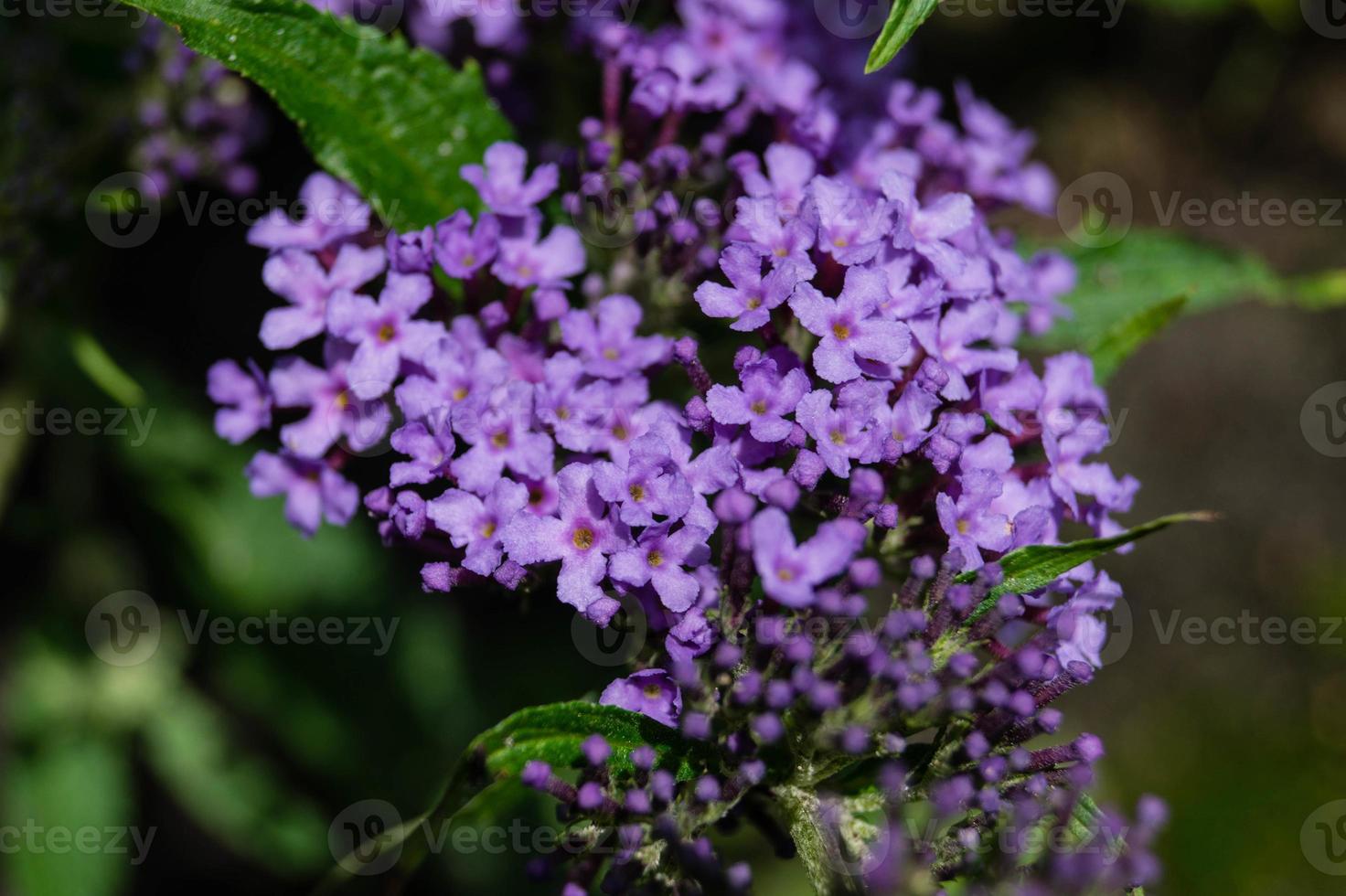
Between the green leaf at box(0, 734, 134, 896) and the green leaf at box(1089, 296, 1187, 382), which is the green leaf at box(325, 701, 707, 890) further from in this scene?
the green leaf at box(0, 734, 134, 896)

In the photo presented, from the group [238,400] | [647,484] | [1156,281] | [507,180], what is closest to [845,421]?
[647,484]

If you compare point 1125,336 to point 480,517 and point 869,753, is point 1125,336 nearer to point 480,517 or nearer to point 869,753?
point 869,753

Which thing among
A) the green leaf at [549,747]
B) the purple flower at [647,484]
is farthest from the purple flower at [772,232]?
the green leaf at [549,747]

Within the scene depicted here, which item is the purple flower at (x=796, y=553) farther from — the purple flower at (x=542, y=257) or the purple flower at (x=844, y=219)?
the purple flower at (x=542, y=257)

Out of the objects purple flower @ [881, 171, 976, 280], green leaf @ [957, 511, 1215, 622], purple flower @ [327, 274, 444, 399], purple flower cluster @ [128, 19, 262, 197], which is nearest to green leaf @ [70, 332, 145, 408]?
purple flower cluster @ [128, 19, 262, 197]

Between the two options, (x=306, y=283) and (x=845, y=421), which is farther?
(x=306, y=283)
